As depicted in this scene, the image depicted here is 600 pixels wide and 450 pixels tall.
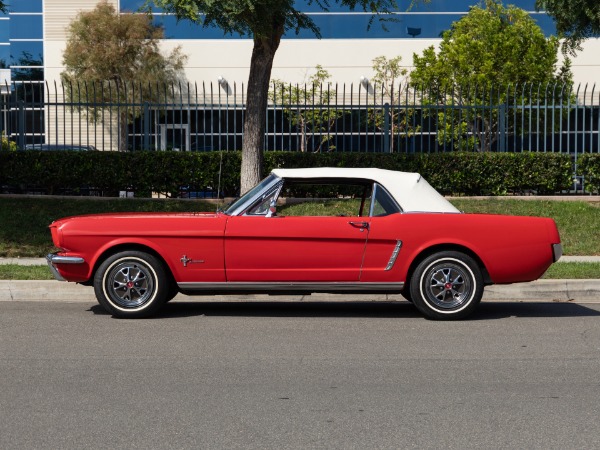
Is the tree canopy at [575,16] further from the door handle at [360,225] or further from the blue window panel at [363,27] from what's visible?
the blue window panel at [363,27]

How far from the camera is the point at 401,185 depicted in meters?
10.0

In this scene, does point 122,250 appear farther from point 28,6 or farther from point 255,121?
point 28,6

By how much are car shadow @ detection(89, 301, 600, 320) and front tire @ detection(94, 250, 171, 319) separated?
277mm

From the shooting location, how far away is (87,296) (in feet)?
37.2

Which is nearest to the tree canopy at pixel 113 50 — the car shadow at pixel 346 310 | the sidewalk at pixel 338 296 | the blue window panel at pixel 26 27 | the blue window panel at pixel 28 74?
the blue window panel at pixel 28 74

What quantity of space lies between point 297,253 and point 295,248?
0.05 metres

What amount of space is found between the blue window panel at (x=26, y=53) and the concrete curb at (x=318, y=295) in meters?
45.4

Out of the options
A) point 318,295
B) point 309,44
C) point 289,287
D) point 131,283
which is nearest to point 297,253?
point 289,287

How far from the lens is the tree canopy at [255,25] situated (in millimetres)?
17203

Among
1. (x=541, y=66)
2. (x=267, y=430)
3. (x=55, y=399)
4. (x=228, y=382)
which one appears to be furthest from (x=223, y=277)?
(x=541, y=66)

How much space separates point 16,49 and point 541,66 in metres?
31.0

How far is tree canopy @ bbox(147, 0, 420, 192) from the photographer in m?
17.2

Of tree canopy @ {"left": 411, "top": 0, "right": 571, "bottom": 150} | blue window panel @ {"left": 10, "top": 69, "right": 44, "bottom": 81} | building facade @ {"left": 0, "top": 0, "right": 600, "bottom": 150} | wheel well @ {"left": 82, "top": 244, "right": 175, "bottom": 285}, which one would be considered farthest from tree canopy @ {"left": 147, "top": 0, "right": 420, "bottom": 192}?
blue window panel @ {"left": 10, "top": 69, "right": 44, "bottom": 81}

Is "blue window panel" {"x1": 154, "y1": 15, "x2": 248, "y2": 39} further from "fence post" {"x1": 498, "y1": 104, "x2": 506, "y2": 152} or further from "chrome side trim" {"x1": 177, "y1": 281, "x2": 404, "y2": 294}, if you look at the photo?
"chrome side trim" {"x1": 177, "y1": 281, "x2": 404, "y2": 294}
